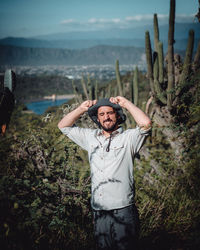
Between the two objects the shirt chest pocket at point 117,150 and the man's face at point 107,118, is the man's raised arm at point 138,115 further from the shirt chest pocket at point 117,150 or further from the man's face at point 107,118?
the shirt chest pocket at point 117,150

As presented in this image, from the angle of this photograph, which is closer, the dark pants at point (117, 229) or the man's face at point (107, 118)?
the dark pants at point (117, 229)

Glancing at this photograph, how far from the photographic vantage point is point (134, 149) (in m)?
2.21

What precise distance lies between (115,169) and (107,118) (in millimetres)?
593

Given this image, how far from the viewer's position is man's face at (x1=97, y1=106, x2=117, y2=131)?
91.9 inches

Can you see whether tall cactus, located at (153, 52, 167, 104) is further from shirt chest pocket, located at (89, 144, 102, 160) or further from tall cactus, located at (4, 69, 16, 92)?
tall cactus, located at (4, 69, 16, 92)

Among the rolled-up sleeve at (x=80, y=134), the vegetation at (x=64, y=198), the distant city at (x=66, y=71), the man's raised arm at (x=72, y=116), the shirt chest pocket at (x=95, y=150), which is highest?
the distant city at (x=66, y=71)

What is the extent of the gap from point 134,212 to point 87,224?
101cm

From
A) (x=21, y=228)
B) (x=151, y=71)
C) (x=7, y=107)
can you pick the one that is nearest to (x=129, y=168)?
(x=21, y=228)

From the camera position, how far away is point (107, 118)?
2355mm

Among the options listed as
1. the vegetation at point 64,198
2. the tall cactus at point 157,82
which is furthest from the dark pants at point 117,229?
the tall cactus at point 157,82

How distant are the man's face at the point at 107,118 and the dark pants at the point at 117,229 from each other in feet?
2.88

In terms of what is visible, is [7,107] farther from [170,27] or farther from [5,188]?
[170,27]

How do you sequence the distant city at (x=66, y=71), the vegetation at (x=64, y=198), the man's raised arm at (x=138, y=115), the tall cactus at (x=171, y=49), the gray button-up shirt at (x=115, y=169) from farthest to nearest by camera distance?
the distant city at (x=66, y=71)
the tall cactus at (x=171, y=49)
the man's raised arm at (x=138, y=115)
the gray button-up shirt at (x=115, y=169)
the vegetation at (x=64, y=198)

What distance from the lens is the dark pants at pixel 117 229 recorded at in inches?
81.3
